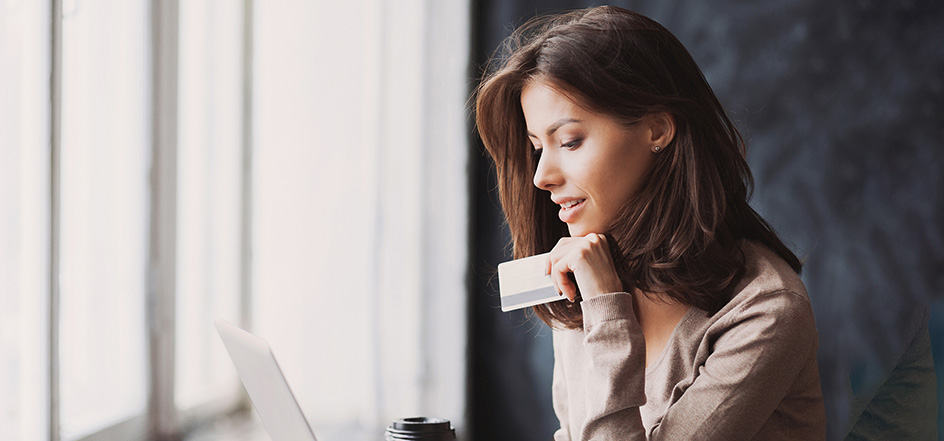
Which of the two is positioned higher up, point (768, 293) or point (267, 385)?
point (768, 293)

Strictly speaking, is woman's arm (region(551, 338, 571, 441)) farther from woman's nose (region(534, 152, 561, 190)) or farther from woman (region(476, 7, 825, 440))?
woman's nose (region(534, 152, 561, 190))

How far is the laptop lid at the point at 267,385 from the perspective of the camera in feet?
2.94

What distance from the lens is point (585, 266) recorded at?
120 cm

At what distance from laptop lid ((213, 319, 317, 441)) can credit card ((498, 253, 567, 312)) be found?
19.4 inches

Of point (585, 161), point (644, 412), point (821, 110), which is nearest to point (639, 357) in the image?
point (644, 412)

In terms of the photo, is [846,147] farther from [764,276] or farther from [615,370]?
[615,370]

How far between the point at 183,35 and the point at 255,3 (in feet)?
1.27

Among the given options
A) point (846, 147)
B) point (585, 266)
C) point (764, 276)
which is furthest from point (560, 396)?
point (846, 147)

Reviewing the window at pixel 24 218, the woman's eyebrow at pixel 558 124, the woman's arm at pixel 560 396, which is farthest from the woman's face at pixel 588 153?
the window at pixel 24 218

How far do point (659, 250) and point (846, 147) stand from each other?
1.19 m

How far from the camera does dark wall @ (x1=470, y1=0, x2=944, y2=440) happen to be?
2.04 metres

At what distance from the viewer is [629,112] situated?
117cm

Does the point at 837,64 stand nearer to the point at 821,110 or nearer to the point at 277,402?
the point at 821,110

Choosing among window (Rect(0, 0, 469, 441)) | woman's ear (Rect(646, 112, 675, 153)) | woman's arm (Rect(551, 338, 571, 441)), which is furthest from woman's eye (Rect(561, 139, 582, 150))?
window (Rect(0, 0, 469, 441))
